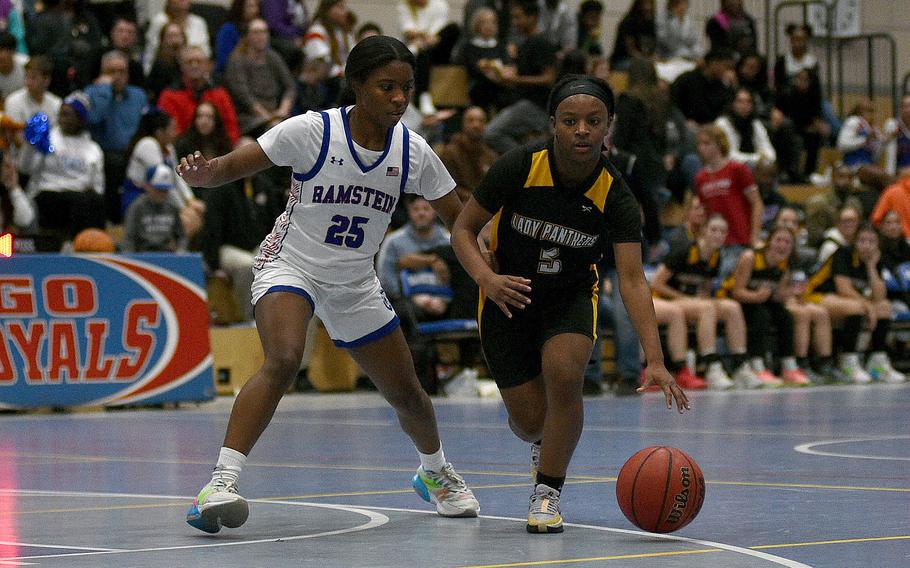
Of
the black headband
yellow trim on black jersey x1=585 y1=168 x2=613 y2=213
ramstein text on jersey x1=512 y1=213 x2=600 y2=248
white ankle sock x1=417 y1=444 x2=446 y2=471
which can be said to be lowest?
white ankle sock x1=417 y1=444 x2=446 y2=471

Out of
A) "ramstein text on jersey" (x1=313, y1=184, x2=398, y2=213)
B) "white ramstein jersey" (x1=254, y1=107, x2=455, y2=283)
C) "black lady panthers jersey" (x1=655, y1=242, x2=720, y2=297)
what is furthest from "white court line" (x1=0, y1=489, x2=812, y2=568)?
"black lady panthers jersey" (x1=655, y1=242, x2=720, y2=297)

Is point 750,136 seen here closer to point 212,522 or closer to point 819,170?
point 819,170

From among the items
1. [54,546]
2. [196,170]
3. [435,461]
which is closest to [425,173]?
[196,170]

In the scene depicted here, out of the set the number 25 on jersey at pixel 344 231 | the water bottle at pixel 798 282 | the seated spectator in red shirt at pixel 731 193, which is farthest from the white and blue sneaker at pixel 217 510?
the water bottle at pixel 798 282

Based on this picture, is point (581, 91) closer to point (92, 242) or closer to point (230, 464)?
point (230, 464)

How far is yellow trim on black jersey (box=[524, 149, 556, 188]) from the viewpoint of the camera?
6.70 m

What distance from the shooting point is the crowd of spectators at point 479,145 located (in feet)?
50.7

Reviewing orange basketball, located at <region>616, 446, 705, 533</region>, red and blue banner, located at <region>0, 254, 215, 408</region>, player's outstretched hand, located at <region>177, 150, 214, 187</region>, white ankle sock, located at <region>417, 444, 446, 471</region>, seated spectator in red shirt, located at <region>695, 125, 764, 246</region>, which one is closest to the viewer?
orange basketball, located at <region>616, 446, 705, 533</region>

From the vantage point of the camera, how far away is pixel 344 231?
21.9ft

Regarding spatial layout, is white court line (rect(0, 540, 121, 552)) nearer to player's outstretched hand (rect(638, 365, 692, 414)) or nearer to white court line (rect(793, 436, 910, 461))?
player's outstretched hand (rect(638, 365, 692, 414))

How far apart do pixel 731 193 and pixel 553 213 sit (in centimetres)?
1144

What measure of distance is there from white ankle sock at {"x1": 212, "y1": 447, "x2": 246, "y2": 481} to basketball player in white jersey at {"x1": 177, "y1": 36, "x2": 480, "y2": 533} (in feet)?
0.13

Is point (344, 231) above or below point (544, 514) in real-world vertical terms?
above

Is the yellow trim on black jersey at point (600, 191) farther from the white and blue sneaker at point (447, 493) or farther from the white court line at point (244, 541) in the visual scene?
the white court line at point (244, 541)
